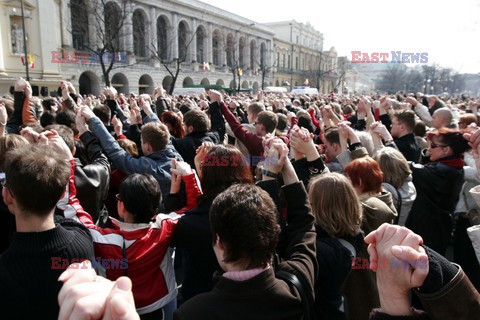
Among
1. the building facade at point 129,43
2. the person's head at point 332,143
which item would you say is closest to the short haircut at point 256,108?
the person's head at point 332,143

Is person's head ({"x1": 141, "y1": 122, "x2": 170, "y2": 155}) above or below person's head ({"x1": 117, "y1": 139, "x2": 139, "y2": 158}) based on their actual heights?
above

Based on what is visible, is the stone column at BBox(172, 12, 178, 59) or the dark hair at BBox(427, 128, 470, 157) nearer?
the dark hair at BBox(427, 128, 470, 157)

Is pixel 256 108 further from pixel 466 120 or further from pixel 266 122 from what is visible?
pixel 466 120

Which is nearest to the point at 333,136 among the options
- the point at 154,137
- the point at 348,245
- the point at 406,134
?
the point at 406,134

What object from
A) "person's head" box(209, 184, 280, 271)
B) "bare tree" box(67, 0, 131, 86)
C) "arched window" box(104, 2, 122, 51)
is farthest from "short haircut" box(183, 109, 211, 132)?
"arched window" box(104, 2, 122, 51)

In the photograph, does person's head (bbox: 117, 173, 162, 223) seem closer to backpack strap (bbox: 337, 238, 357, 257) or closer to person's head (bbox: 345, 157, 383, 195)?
backpack strap (bbox: 337, 238, 357, 257)

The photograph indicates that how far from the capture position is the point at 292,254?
6.08 ft

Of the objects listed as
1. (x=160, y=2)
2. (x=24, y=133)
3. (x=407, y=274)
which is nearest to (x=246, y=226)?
(x=407, y=274)

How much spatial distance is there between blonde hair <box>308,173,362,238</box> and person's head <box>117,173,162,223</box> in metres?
1.10

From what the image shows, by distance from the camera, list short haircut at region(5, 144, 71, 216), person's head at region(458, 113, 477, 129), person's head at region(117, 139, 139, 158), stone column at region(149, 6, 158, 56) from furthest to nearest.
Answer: stone column at region(149, 6, 158, 56)
person's head at region(458, 113, 477, 129)
person's head at region(117, 139, 139, 158)
short haircut at region(5, 144, 71, 216)

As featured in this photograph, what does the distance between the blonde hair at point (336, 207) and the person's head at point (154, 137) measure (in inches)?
78.4

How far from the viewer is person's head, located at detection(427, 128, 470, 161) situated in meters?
3.57

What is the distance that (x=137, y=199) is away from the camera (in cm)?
239

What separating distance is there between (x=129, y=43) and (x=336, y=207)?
39.6m
